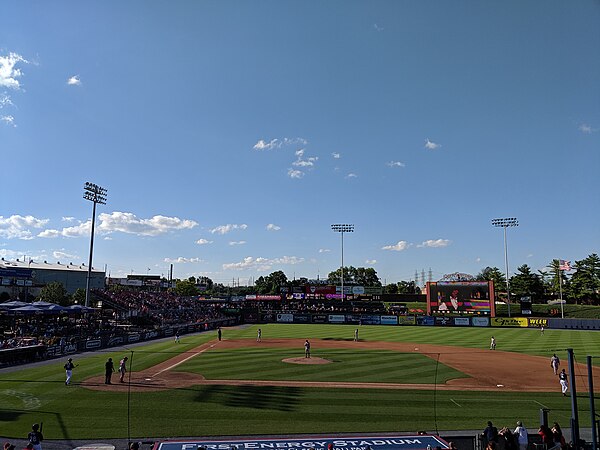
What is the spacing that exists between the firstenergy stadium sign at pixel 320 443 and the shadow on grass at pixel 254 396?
4.19 metres

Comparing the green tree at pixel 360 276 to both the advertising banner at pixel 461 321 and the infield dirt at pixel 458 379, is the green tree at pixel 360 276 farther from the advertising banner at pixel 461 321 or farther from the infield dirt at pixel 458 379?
the infield dirt at pixel 458 379

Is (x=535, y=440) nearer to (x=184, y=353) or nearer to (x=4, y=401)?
(x=4, y=401)

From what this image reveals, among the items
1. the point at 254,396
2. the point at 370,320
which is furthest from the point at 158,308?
the point at 254,396

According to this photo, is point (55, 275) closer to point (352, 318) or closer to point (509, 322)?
point (352, 318)

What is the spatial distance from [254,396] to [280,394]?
1390mm

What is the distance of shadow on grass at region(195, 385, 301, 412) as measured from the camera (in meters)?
20.4

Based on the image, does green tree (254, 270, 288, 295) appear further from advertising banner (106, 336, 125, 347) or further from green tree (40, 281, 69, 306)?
advertising banner (106, 336, 125, 347)

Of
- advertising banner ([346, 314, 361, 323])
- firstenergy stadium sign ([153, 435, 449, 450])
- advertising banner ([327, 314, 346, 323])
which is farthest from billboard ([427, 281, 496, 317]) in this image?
firstenergy stadium sign ([153, 435, 449, 450])

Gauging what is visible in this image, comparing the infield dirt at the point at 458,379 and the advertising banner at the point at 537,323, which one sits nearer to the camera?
the infield dirt at the point at 458,379

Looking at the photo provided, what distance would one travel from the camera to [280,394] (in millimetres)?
22375

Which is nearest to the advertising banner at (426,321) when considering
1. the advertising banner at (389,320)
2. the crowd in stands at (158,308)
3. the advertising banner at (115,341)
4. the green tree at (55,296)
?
the advertising banner at (389,320)

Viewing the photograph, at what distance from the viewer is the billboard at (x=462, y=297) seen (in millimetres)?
72500

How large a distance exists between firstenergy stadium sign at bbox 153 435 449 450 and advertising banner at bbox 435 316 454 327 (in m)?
57.9

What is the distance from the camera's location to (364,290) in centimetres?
9012
